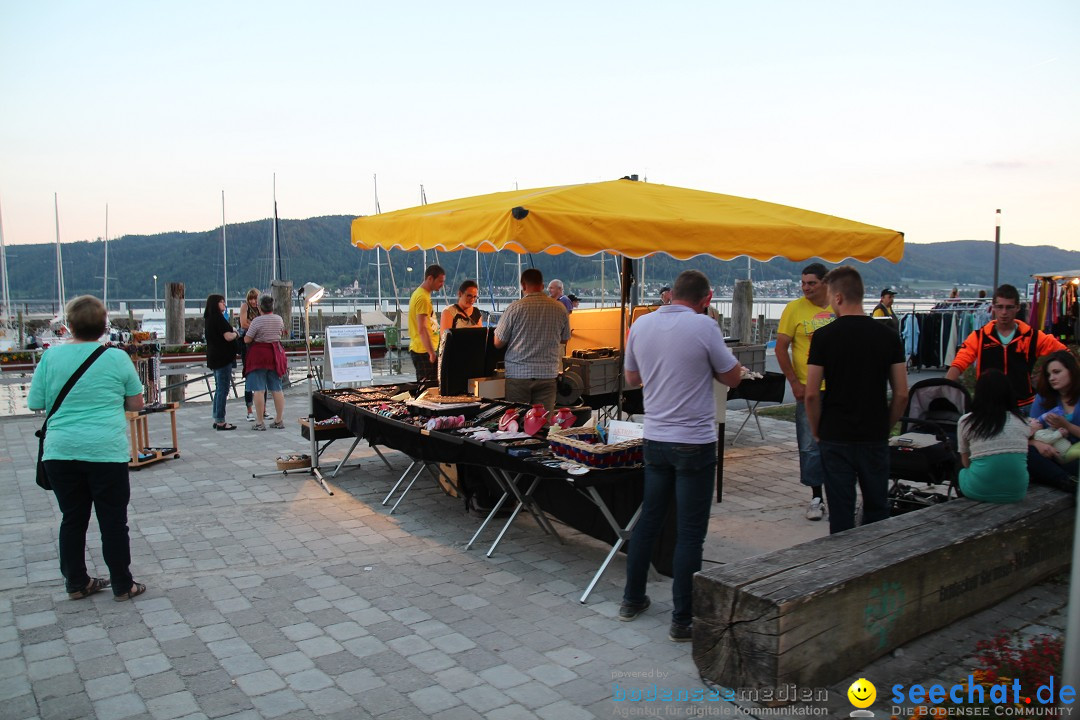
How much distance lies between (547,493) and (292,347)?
10.2 meters

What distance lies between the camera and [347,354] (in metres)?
7.71

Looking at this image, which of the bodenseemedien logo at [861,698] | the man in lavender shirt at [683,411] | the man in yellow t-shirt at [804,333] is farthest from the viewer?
the man in yellow t-shirt at [804,333]

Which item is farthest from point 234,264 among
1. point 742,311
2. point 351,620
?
point 351,620

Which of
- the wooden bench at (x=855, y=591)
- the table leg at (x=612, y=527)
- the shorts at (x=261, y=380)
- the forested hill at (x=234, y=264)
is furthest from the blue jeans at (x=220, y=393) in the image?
the forested hill at (x=234, y=264)

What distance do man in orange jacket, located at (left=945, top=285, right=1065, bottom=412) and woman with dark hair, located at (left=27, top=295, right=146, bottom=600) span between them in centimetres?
540

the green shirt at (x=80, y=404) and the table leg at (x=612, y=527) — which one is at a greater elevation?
the green shirt at (x=80, y=404)

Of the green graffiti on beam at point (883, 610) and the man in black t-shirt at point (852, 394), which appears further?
the man in black t-shirt at point (852, 394)

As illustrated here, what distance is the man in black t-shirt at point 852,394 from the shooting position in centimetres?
381

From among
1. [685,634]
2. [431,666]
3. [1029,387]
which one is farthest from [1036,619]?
[431,666]

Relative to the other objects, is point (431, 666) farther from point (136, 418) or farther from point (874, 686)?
point (136, 418)

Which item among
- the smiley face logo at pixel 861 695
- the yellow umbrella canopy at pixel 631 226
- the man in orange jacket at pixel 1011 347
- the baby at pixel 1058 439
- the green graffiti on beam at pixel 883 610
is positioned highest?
the yellow umbrella canopy at pixel 631 226

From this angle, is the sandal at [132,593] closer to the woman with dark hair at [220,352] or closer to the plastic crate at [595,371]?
the plastic crate at [595,371]

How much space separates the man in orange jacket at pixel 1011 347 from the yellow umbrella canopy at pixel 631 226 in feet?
3.43

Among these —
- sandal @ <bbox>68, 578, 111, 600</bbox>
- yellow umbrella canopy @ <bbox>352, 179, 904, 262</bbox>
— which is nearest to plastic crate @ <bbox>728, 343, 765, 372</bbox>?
yellow umbrella canopy @ <bbox>352, 179, 904, 262</bbox>
